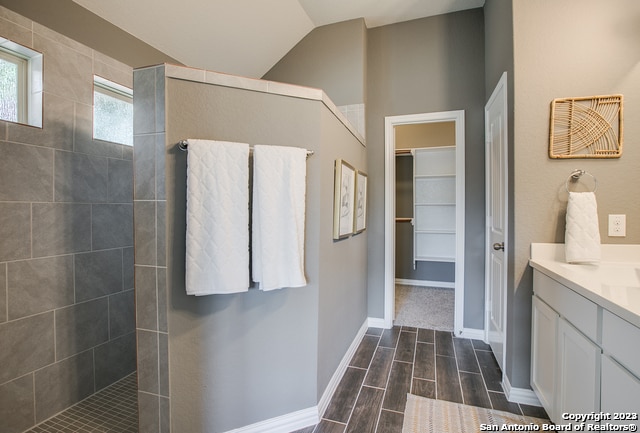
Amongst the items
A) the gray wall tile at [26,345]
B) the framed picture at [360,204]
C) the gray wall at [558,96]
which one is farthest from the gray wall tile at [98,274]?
the gray wall at [558,96]

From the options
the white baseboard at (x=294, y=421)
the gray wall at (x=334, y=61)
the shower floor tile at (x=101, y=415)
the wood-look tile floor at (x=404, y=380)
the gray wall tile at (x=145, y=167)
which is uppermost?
the gray wall at (x=334, y=61)

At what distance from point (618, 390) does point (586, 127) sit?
1.37 metres

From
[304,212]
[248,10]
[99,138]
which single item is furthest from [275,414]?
[248,10]

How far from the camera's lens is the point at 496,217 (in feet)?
7.77

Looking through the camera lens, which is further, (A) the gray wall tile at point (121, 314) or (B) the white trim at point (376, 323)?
(B) the white trim at point (376, 323)

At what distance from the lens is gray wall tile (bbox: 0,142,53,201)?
5.14 ft

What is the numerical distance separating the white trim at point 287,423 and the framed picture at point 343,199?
1032mm

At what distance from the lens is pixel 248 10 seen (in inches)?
95.4

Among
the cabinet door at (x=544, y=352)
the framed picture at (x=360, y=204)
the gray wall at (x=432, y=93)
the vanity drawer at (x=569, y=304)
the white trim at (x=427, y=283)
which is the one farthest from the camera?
the white trim at (x=427, y=283)

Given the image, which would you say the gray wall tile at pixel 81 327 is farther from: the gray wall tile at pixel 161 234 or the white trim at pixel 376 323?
the white trim at pixel 376 323

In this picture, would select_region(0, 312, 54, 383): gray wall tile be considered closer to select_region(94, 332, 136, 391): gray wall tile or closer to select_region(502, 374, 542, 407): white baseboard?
select_region(94, 332, 136, 391): gray wall tile

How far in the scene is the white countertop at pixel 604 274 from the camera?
1.08 m

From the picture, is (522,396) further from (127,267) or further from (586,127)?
(127,267)

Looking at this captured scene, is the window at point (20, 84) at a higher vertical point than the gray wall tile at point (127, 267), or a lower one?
higher
